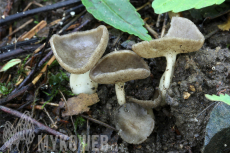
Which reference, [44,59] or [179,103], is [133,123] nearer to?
[179,103]

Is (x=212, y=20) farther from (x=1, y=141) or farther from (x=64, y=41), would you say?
(x=1, y=141)

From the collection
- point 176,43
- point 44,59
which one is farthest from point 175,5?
point 44,59

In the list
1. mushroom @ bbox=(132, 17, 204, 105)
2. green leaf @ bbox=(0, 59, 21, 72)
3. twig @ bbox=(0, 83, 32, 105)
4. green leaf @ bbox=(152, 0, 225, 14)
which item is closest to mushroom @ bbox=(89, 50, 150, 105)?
mushroom @ bbox=(132, 17, 204, 105)

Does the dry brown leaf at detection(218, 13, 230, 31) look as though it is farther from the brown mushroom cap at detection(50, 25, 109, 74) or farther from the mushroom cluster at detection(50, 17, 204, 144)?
the brown mushroom cap at detection(50, 25, 109, 74)

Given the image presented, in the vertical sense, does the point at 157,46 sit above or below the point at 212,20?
above

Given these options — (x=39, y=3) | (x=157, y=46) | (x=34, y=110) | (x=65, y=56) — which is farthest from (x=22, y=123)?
(x=39, y=3)

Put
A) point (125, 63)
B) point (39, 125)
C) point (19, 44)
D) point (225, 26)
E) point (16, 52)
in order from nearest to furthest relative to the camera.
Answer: point (39, 125)
point (125, 63)
point (225, 26)
point (16, 52)
point (19, 44)
